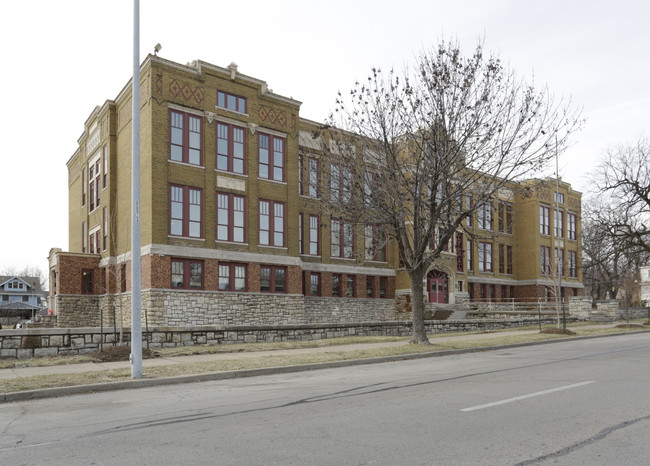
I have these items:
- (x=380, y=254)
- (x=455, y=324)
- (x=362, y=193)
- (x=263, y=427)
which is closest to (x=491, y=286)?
(x=380, y=254)

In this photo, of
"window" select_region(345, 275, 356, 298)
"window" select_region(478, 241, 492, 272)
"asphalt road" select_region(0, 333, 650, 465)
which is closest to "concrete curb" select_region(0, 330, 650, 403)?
"asphalt road" select_region(0, 333, 650, 465)

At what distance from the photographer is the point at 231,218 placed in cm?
3006

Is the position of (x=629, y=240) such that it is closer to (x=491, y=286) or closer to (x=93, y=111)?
(x=491, y=286)

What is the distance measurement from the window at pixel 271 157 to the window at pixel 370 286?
409 inches

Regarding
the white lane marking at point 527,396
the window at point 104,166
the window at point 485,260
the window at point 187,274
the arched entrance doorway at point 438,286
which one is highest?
the window at point 104,166

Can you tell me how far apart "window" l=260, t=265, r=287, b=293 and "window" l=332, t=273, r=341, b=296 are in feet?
17.3

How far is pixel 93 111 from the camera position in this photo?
35.7m

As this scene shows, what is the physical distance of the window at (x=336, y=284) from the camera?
120ft

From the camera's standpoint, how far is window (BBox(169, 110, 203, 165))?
92.5ft

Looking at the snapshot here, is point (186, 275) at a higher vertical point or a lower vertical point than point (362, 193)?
lower

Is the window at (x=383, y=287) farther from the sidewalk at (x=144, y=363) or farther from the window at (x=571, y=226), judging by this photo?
the window at (x=571, y=226)

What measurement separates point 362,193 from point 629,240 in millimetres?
29406

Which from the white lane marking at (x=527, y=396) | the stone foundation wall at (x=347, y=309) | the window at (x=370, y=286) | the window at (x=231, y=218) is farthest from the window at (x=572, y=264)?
Answer: the white lane marking at (x=527, y=396)

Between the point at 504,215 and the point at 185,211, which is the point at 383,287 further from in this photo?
the point at 185,211
